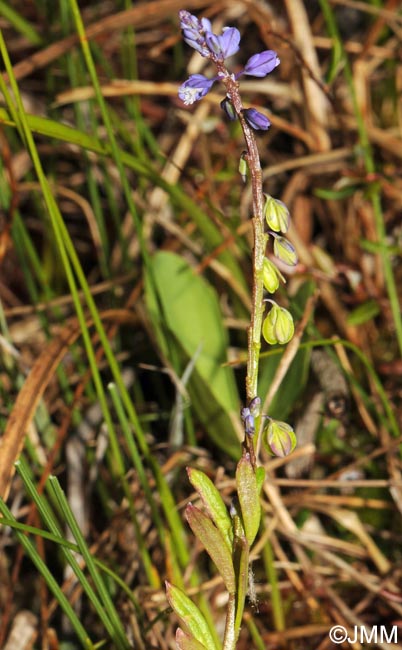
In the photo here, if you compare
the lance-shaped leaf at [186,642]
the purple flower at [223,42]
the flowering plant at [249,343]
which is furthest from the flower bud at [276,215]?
the lance-shaped leaf at [186,642]

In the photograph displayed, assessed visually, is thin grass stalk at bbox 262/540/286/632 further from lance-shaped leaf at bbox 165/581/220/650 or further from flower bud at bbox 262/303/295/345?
flower bud at bbox 262/303/295/345

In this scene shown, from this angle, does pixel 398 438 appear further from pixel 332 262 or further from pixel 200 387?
pixel 332 262

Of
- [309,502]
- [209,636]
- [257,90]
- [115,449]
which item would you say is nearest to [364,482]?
[309,502]

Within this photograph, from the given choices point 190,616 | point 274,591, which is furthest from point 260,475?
point 274,591

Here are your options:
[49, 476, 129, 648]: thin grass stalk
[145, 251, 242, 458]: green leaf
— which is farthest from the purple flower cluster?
[145, 251, 242, 458]: green leaf

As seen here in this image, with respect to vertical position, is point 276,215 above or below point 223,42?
below

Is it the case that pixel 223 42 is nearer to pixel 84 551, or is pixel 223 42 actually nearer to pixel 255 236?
pixel 255 236

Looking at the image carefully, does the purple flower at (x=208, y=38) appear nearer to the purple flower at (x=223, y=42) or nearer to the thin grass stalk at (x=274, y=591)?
the purple flower at (x=223, y=42)
